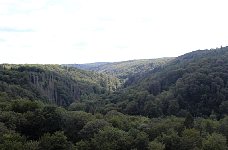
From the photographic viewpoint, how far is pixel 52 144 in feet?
249

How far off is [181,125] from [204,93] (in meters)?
84.6

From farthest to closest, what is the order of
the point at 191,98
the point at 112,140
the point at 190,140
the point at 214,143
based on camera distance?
1. the point at 191,98
2. the point at 112,140
3. the point at 190,140
4. the point at 214,143

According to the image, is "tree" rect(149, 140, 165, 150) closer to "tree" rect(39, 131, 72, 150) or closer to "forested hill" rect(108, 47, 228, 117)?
"tree" rect(39, 131, 72, 150)

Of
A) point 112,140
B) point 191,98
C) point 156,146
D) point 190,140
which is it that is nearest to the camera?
point 156,146

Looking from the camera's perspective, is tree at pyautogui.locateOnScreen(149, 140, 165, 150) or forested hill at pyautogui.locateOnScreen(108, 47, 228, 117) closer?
tree at pyautogui.locateOnScreen(149, 140, 165, 150)

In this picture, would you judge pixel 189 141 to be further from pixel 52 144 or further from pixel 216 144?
pixel 52 144

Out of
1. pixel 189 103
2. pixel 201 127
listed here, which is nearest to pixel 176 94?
pixel 189 103

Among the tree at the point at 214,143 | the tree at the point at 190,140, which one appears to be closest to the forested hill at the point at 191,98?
the tree at the point at 190,140

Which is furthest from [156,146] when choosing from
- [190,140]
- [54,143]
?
[54,143]

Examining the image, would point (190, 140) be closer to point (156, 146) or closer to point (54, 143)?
point (156, 146)

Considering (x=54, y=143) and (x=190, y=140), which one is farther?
(x=190, y=140)

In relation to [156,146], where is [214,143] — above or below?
above

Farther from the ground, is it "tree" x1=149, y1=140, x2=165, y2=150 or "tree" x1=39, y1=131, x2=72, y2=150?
"tree" x1=39, y1=131, x2=72, y2=150

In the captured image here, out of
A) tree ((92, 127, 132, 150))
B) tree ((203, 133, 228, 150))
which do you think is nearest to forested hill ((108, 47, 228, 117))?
tree ((203, 133, 228, 150))
